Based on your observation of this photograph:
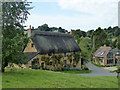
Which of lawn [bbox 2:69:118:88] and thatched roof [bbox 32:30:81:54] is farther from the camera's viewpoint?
thatched roof [bbox 32:30:81:54]

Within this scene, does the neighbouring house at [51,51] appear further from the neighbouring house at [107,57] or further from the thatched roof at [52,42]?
the neighbouring house at [107,57]

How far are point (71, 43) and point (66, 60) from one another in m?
4.72

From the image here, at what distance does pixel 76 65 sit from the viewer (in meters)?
39.3

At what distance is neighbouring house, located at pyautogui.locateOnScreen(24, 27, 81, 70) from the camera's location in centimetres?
3192

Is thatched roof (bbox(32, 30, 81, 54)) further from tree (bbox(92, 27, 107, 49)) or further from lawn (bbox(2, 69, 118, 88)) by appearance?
tree (bbox(92, 27, 107, 49))

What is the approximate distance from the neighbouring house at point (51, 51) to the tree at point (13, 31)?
14714 mm

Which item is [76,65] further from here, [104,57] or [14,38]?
[14,38]

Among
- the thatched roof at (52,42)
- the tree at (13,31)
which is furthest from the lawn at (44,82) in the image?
the thatched roof at (52,42)

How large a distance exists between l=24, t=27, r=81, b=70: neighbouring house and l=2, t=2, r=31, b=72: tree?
14.7m

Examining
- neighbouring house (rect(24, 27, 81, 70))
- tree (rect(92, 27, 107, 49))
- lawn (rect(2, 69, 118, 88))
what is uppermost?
tree (rect(92, 27, 107, 49))

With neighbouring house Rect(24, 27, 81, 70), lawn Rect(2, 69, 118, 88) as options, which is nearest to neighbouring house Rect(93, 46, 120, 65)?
neighbouring house Rect(24, 27, 81, 70)

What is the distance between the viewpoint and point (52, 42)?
117 ft

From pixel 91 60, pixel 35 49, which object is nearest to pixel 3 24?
pixel 35 49

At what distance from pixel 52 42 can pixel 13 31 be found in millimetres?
22572
